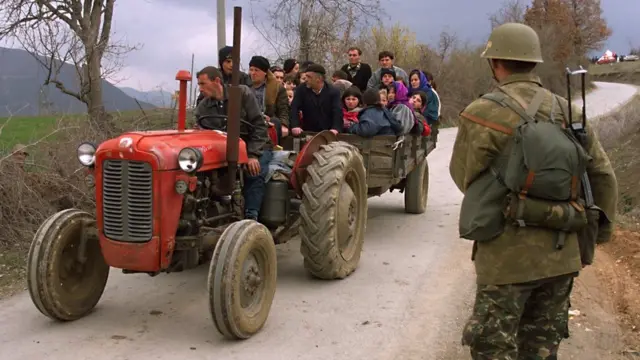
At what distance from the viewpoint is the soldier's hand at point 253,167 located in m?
5.70

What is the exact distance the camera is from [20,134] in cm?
970

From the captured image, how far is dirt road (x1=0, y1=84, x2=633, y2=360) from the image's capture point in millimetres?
4688

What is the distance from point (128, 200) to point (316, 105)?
364 cm

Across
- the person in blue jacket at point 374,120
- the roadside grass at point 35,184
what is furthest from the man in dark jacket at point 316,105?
the roadside grass at point 35,184

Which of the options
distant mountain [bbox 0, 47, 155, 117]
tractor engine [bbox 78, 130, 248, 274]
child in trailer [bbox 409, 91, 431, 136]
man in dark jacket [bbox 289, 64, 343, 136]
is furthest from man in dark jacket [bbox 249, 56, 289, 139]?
tractor engine [bbox 78, 130, 248, 274]

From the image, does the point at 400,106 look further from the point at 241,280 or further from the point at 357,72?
the point at 241,280

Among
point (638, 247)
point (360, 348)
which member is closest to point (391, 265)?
point (360, 348)

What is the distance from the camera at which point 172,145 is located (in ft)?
16.3

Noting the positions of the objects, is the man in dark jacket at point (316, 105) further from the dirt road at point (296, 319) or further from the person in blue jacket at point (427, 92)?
the person in blue jacket at point (427, 92)

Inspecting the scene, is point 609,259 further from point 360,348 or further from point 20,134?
point 20,134

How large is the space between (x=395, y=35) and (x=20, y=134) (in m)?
28.3

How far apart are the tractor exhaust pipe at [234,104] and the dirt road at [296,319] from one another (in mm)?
1266

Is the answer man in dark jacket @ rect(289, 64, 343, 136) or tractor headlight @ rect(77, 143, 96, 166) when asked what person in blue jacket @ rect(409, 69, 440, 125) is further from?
tractor headlight @ rect(77, 143, 96, 166)

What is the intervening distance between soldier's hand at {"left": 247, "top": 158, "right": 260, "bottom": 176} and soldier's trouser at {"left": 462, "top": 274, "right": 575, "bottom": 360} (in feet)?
8.70
